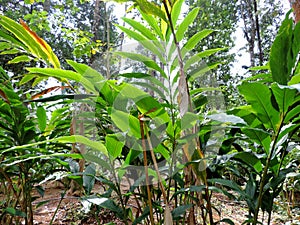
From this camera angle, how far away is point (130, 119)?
513 mm

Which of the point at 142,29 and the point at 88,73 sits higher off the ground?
the point at 142,29

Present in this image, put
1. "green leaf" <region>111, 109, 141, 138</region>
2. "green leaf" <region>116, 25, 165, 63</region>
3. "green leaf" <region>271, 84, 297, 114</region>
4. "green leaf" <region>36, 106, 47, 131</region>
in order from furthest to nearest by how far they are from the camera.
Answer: "green leaf" <region>36, 106, 47, 131</region>
"green leaf" <region>116, 25, 165, 63</region>
"green leaf" <region>111, 109, 141, 138</region>
"green leaf" <region>271, 84, 297, 114</region>

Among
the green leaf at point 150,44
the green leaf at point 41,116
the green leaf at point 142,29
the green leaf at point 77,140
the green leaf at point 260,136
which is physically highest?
the green leaf at point 142,29

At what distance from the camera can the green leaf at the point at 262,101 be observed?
43cm

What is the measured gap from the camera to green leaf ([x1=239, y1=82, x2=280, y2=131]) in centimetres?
43

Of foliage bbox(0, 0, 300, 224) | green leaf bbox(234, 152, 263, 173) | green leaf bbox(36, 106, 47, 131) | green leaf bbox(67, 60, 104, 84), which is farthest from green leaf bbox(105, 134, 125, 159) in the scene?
green leaf bbox(36, 106, 47, 131)

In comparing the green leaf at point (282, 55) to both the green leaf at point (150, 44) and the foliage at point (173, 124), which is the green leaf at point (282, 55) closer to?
the foliage at point (173, 124)

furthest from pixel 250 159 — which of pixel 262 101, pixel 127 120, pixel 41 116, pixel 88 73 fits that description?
pixel 41 116

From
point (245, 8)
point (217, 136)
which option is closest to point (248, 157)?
point (217, 136)

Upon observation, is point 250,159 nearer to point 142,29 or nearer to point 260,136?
point 260,136

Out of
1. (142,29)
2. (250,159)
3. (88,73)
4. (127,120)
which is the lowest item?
(250,159)

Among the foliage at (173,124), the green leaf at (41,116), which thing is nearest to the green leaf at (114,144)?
the foliage at (173,124)

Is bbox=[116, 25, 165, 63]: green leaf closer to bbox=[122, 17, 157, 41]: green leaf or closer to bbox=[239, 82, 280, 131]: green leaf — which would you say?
bbox=[122, 17, 157, 41]: green leaf

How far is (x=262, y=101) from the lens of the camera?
45 cm
